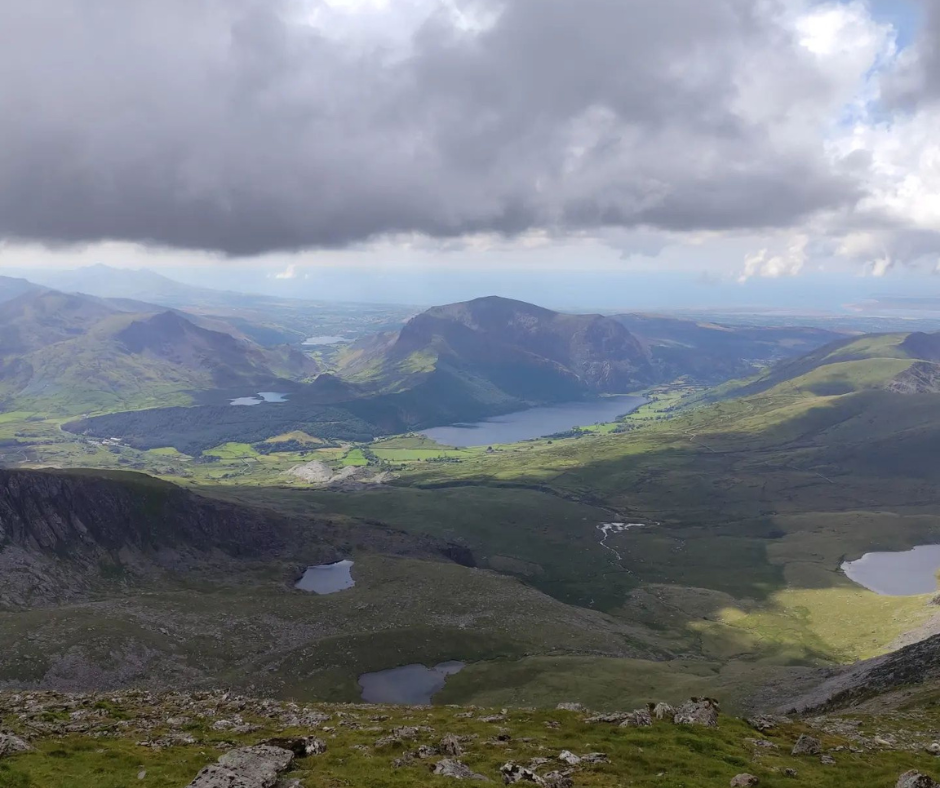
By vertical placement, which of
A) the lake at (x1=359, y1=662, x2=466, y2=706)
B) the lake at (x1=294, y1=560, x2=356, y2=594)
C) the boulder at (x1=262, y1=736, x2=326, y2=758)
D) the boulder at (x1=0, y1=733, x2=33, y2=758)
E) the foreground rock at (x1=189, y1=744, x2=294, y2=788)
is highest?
the foreground rock at (x1=189, y1=744, x2=294, y2=788)

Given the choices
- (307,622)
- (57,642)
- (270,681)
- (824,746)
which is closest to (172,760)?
(824,746)

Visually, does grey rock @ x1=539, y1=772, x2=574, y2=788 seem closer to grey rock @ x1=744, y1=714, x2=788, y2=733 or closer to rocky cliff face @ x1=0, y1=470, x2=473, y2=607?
grey rock @ x1=744, y1=714, x2=788, y2=733

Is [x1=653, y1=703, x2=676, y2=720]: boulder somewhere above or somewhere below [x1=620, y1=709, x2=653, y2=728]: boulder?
below

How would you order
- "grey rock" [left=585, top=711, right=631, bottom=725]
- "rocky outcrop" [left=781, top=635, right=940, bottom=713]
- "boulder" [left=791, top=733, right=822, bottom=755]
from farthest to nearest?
"rocky outcrop" [left=781, top=635, right=940, bottom=713]
"grey rock" [left=585, top=711, right=631, bottom=725]
"boulder" [left=791, top=733, right=822, bottom=755]

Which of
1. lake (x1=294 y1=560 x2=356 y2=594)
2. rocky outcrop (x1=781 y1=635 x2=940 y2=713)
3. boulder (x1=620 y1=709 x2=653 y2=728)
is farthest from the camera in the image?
lake (x1=294 y1=560 x2=356 y2=594)

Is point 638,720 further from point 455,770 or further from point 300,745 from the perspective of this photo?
point 300,745

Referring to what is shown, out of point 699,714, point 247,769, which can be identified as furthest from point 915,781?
point 247,769


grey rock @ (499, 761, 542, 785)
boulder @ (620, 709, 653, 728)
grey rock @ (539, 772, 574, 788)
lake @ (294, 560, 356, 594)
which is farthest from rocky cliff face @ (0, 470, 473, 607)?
grey rock @ (539, 772, 574, 788)

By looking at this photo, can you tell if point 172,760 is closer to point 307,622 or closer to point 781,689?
point 781,689
